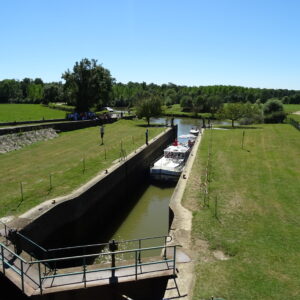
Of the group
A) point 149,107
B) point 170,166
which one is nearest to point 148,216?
point 170,166

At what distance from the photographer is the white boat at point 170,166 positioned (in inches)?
1005

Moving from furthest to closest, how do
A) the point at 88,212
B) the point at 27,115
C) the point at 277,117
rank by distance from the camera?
the point at 277,117 < the point at 27,115 < the point at 88,212

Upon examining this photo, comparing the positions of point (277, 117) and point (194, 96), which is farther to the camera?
point (194, 96)

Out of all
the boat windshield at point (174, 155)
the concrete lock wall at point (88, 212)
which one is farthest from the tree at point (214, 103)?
the concrete lock wall at point (88, 212)

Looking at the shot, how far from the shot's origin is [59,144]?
29.3 metres

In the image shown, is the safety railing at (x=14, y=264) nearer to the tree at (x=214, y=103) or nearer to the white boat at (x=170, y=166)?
the white boat at (x=170, y=166)

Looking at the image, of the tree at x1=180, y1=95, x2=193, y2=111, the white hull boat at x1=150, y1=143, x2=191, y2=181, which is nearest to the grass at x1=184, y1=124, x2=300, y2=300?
the white hull boat at x1=150, y1=143, x2=191, y2=181

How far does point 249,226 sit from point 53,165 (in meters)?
14.4

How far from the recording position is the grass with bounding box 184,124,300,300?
8586 millimetres

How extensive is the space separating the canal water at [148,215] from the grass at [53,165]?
3653 millimetres

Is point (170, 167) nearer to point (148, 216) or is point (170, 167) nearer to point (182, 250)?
point (148, 216)

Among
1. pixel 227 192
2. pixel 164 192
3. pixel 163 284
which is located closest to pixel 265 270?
pixel 163 284

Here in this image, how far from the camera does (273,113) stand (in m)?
55.0

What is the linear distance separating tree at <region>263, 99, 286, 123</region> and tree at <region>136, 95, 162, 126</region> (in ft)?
71.7
